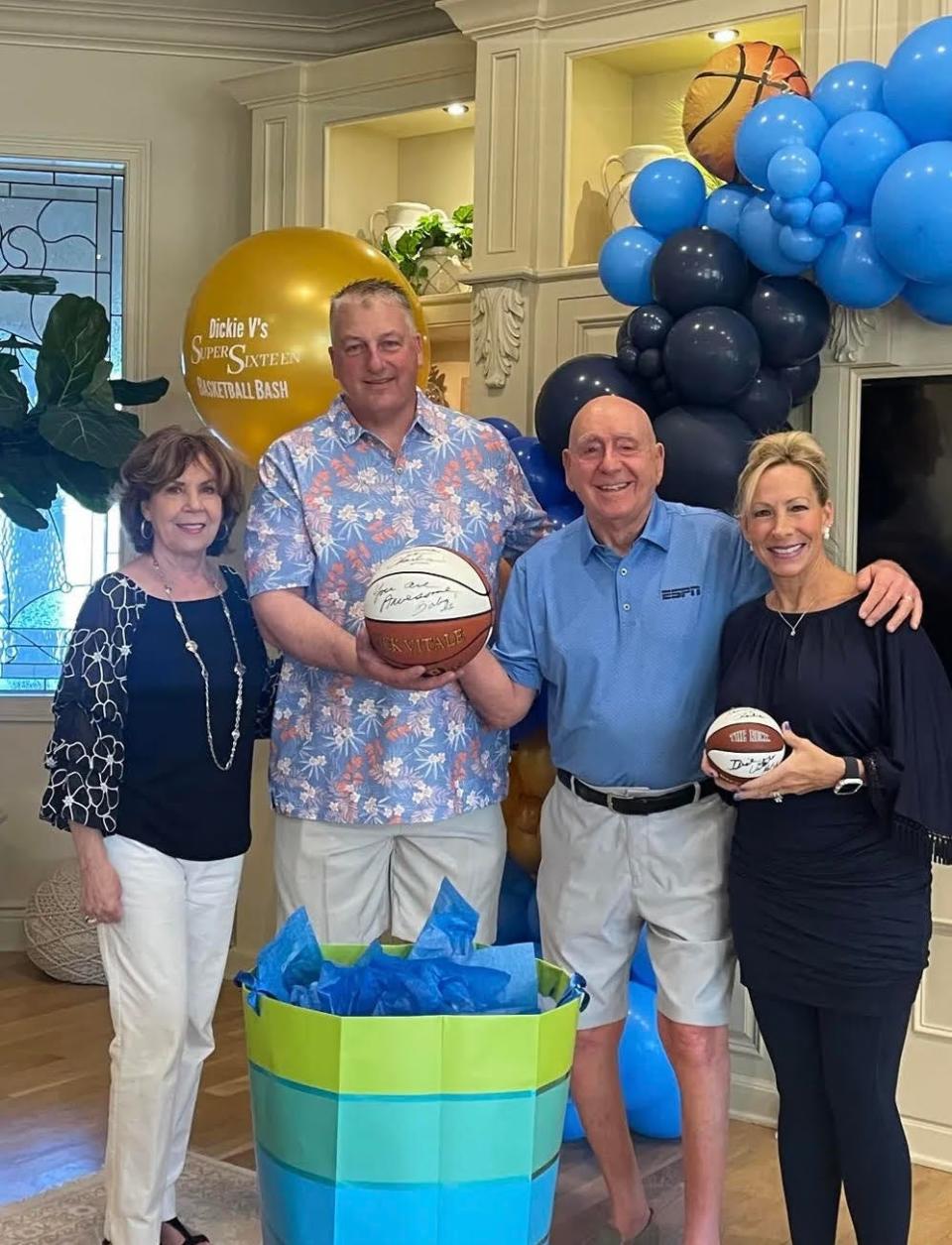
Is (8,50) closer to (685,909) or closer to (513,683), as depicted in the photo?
(513,683)

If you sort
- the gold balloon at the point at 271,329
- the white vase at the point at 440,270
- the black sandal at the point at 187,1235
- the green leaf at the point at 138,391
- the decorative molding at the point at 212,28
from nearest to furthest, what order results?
the black sandal at the point at 187,1235 < the gold balloon at the point at 271,329 < the white vase at the point at 440,270 < the green leaf at the point at 138,391 < the decorative molding at the point at 212,28

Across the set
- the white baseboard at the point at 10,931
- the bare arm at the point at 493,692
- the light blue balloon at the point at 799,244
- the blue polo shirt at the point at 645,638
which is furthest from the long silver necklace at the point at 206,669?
the white baseboard at the point at 10,931

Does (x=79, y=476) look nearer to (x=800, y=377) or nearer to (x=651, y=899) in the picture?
(x=800, y=377)

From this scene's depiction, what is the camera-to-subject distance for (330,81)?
4453 millimetres

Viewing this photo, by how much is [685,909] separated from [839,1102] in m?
0.38

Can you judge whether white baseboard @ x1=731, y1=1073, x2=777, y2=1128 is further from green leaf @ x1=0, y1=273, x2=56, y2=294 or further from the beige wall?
green leaf @ x1=0, y1=273, x2=56, y2=294

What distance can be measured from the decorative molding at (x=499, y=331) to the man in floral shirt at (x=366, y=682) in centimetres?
137

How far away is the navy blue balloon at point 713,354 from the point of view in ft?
9.55

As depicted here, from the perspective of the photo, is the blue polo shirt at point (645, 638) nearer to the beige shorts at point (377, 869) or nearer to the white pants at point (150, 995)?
the beige shorts at point (377, 869)

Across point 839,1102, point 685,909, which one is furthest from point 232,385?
point 839,1102

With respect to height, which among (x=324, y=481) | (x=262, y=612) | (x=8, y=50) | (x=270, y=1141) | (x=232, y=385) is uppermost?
(x=8, y=50)

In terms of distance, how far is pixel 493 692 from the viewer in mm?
2422

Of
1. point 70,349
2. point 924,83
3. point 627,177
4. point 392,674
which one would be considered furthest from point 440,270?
point 392,674

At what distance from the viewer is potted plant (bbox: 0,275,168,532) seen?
14.0ft
